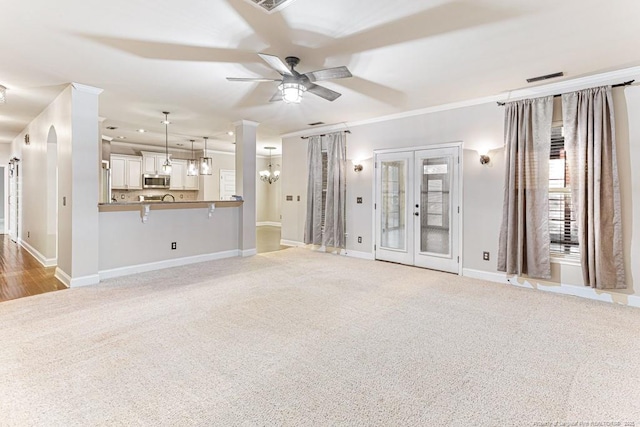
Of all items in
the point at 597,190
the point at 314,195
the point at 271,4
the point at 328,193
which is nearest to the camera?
the point at 271,4

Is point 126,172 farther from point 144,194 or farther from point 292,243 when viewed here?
point 292,243

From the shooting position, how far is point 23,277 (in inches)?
185

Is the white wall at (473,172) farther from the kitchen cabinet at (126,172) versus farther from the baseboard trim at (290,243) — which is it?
the kitchen cabinet at (126,172)

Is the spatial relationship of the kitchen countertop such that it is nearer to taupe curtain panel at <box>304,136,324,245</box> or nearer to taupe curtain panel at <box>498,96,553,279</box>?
taupe curtain panel at <box>304,136,324,245</box>

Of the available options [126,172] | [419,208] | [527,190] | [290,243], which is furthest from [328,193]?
[126,172]

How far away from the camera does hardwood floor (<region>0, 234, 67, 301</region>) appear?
13.4 ft

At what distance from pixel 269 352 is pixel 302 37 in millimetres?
2727

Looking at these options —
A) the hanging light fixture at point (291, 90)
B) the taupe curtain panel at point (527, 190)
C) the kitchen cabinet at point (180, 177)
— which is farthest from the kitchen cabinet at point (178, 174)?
the taupe curtain panel at point (527, 190)

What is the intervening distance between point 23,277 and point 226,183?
643cm

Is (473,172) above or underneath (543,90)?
underneath

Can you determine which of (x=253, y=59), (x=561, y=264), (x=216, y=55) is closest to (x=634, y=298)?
(x=561, y=264)

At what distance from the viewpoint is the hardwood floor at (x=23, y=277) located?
4.07 meters

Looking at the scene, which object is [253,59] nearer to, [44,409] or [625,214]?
[44,409]

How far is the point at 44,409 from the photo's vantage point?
1871 mm
